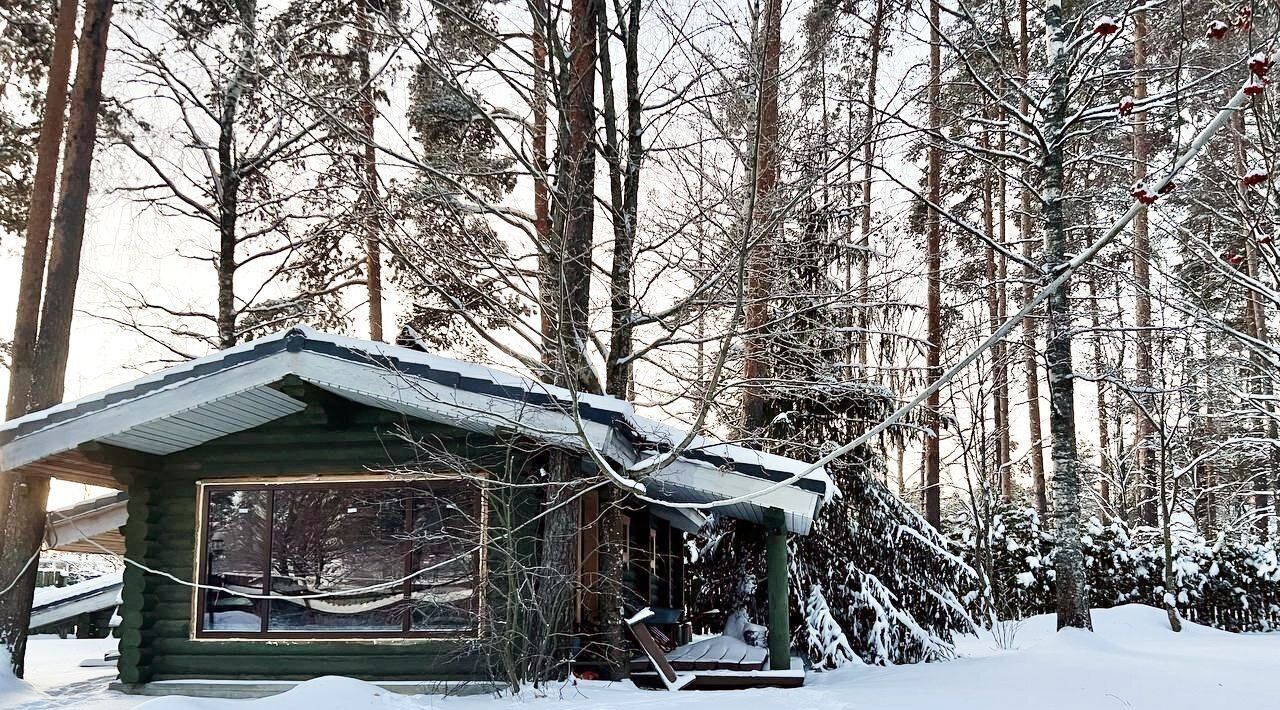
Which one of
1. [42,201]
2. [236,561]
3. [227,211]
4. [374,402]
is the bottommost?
[236,561]

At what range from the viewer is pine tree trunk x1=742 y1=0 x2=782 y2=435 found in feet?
22.9

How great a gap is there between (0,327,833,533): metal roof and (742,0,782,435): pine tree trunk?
3.04 ft

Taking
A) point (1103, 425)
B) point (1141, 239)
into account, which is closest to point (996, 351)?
point (1141, 239)

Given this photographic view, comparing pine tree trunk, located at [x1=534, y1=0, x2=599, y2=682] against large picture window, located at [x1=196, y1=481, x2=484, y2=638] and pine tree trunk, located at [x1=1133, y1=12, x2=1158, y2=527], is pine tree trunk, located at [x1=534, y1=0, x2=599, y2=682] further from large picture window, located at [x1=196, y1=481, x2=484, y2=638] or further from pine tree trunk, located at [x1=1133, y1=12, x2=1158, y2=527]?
pine tree trunk, located at [x1=1133, y1=12, x2=1158, y2=527]

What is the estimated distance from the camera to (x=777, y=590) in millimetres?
9320

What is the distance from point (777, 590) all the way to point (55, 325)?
26.8 ft

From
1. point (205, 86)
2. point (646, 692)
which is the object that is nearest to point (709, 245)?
point (646, 692)

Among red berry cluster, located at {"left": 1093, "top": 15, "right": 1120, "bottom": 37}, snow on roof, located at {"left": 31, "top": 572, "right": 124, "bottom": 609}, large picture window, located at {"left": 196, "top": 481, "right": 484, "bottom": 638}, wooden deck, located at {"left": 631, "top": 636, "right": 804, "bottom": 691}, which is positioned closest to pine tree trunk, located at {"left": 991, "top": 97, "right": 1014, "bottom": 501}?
wooden deck, located at {"left": 631, "top": 636, "right": 804, "bottom": 691}

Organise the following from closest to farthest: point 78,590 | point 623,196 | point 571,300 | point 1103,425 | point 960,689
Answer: point 571,300, point 960,689, point 623,196, point 78,590, point 1103,425

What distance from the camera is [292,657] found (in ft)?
29.6

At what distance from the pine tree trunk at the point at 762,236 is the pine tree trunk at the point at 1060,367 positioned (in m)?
3.74

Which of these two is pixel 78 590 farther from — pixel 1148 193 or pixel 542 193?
pixel 1148 193

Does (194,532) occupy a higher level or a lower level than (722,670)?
higher

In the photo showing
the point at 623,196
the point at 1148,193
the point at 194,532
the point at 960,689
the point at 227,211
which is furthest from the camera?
the point at 227,211
